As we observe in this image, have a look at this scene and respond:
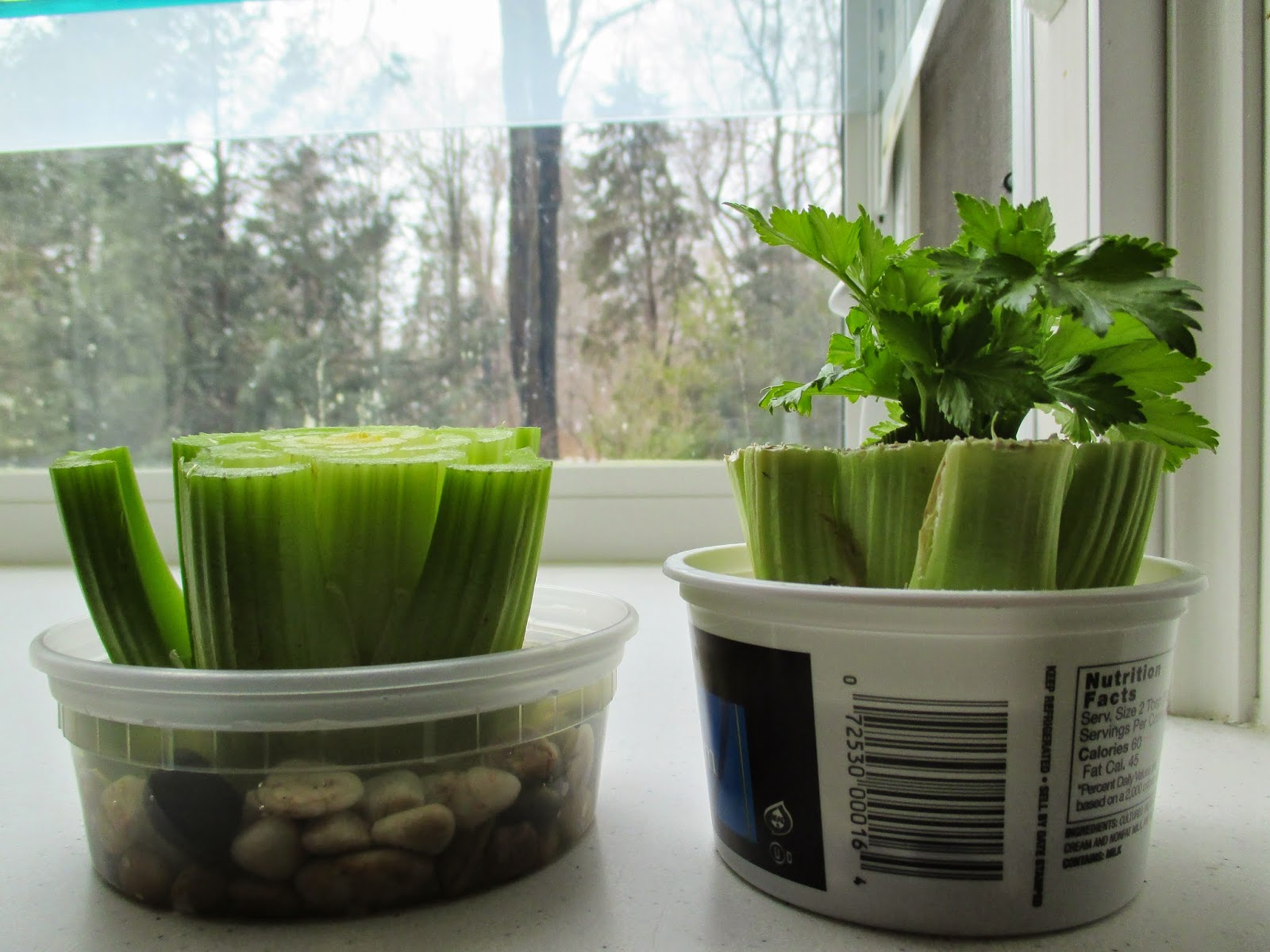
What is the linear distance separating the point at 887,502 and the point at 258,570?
27 cm

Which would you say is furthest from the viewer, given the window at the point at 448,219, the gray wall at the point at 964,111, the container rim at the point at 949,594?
the window at the point at 448,219

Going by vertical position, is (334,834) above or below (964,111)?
below

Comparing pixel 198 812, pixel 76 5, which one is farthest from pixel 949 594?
pixel 76 5

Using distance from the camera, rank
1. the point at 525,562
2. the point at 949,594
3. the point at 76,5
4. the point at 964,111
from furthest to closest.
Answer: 1. the point at 76,5
2. the point at 964,111
3. the point at 525,562
4. the point at 949,594

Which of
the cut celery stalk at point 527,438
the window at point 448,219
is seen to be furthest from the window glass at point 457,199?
the cut celery stalk at point 527,438

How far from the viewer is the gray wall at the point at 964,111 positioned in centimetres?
86

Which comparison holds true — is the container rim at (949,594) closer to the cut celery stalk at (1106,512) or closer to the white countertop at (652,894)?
→ the cut celery stalk at (1106,512)

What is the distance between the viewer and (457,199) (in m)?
1.56

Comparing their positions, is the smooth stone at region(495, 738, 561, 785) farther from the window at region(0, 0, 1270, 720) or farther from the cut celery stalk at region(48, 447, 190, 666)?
the window at region(0, 0, 1270, 720)

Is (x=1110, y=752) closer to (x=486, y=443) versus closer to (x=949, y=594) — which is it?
(x=949, y=594)

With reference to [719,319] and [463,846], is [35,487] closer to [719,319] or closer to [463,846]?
[719,319]

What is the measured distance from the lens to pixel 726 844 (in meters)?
0.42

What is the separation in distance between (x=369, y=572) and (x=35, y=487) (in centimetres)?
145

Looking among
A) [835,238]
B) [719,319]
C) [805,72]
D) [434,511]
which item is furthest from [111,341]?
[835,238]
